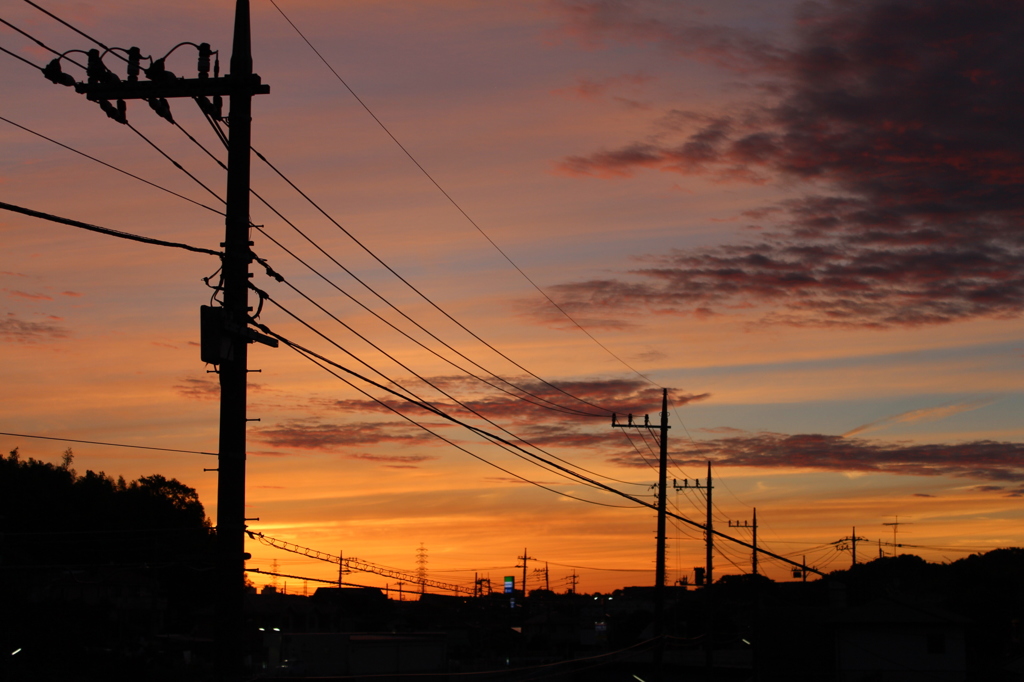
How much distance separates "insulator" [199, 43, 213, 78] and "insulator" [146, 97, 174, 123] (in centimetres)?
73

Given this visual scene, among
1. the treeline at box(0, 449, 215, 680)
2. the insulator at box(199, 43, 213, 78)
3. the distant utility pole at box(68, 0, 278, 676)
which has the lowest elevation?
the treeline at box(0, 449, 215, 680)

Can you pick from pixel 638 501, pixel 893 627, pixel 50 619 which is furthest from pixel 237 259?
pixel 50 619

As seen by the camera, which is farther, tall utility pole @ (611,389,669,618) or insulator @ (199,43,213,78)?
tall utility pole @ (611,389,669,618)

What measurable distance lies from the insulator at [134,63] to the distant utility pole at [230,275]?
0.02 m

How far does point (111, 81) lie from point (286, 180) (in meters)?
3.93

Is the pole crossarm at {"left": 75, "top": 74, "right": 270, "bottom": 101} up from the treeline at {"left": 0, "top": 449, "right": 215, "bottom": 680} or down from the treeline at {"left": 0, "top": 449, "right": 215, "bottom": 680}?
up

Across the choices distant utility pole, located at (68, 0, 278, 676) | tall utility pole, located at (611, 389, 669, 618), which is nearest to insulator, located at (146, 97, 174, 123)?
distant utility pole, located at (68, 0, 278, 676)

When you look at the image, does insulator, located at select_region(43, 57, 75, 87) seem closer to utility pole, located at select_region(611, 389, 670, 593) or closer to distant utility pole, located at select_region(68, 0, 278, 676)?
distant utility pole, located at select_region(68, 0, 278, 676)

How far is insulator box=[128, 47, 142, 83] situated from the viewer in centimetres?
1442

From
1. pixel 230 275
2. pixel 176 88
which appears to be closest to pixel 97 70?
pixel 176 88

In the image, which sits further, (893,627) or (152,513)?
(152,513)

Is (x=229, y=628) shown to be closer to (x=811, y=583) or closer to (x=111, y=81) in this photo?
(x=111, y=81)

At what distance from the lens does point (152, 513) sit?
156 m

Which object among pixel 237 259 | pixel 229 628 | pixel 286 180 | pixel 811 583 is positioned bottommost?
pixel 811 583
